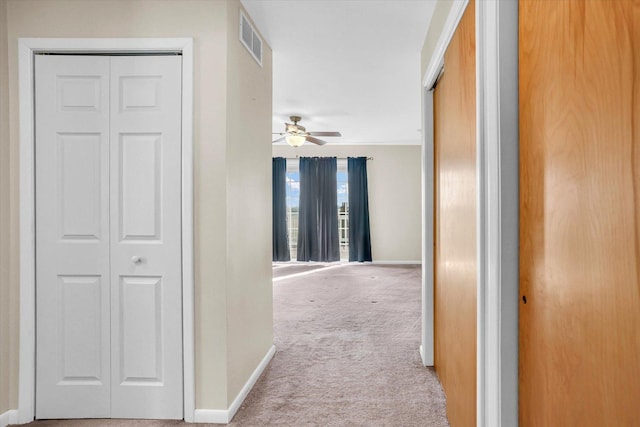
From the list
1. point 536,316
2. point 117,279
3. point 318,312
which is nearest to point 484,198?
point 536,316

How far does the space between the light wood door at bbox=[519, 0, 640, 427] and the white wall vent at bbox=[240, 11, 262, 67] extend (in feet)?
5.37

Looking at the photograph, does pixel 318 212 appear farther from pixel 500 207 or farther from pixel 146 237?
pixel 500 207

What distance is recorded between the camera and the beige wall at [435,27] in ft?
6.61

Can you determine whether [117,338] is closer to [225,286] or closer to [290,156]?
[225,286]

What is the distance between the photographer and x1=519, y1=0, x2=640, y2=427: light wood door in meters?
0.71

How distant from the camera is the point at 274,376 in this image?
257cm

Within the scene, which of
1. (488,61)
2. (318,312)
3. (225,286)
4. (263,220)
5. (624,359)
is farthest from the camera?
(318,312)

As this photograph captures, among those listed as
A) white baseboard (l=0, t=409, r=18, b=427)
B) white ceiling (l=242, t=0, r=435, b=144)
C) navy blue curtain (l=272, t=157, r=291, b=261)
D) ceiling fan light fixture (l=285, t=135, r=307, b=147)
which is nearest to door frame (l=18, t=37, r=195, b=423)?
white baseboard (l=0, t=409, r=18, b=427)

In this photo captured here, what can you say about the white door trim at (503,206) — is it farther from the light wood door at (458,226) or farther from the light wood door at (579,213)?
the light wood door at (458,226)

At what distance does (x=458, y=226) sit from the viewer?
5.97ft

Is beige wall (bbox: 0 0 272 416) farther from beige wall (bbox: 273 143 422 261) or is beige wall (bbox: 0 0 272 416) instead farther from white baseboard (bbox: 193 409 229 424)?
beige wall (bbox: 273 143 422 261)

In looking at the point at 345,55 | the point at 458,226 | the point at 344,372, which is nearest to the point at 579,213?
the point at 458,226

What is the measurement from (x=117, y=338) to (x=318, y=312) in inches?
96.2

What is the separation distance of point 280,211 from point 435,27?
5.46 m
